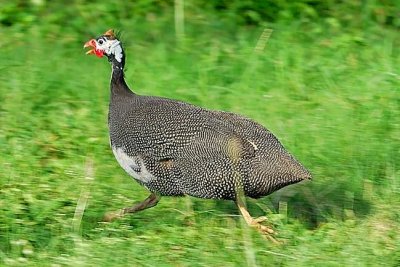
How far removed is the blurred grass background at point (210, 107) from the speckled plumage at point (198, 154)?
0.20m

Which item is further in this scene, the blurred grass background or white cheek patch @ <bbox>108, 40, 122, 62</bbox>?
white cheek patch @ <bbox>108, 40, 122, 62</bbox>

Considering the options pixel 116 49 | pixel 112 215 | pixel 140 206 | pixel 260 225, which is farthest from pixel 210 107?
pixel 260 225

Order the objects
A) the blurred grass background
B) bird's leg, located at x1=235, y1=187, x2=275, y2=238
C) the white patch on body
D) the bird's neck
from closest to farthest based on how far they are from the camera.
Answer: the blurred grass background, bird's leg, located at x1=235, y1=187, x2=275, y2=238, the white patch on body, the bird's neck

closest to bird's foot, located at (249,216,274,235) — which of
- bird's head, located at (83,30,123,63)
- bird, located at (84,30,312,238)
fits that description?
bird, located at (84,30,312,238)

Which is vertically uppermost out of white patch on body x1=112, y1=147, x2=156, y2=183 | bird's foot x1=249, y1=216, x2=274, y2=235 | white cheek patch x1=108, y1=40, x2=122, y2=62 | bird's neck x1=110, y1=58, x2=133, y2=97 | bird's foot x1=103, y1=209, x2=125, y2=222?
white cheek patch x1=108, y1=40, x2=122, y2=62

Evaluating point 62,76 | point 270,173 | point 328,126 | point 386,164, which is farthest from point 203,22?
point 270,173

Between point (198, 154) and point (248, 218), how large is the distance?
36 cm

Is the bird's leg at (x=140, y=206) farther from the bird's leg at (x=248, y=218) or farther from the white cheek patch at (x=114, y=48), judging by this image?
the white cheek patch at (x=114, y=48)

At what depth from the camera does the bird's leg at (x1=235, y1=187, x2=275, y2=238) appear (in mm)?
5113

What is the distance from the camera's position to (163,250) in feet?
16.2

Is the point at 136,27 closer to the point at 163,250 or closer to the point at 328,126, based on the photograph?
the point at 328,126

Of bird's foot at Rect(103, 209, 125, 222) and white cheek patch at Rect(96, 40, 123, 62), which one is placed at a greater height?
white cheek patch at Rect(96, 40, 123, 62)

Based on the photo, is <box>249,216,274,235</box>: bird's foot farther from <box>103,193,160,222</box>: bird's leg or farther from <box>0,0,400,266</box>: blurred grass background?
<box>103,193,160,222</box>: bird's leg

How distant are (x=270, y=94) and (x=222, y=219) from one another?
5.24ft
